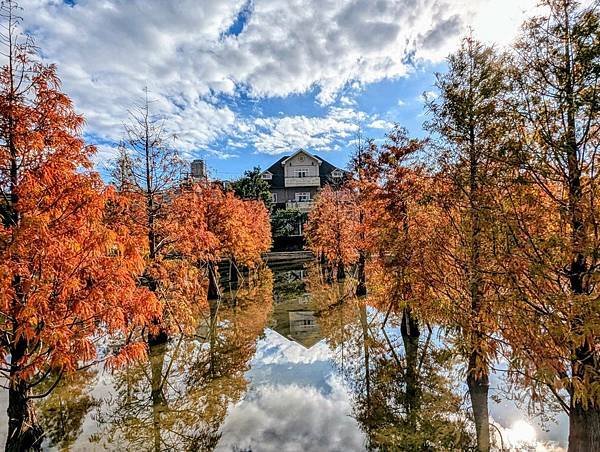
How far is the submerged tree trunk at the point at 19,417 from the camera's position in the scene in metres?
5.54

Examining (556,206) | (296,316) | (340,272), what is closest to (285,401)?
(556,206)

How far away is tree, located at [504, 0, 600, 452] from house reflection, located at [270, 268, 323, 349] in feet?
27.9

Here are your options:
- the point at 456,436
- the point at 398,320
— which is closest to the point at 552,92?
the point at 456,436

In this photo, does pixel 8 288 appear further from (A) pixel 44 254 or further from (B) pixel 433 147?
(B) pixel 433 147

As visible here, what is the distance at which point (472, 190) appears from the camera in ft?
17.8

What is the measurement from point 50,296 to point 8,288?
20.6 inches

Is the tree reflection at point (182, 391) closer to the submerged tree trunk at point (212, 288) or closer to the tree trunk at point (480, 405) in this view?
the tree trunk at point (480, 405)

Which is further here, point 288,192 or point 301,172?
point 288,192

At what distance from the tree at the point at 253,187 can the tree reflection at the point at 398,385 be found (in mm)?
26105

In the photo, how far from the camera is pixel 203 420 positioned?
731cm

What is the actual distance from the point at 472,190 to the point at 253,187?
35354mm

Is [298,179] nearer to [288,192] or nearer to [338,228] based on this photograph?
[288,192]

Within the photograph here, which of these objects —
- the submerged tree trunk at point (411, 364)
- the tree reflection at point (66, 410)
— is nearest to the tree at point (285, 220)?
the submerged tree trunk at point (411, 364)

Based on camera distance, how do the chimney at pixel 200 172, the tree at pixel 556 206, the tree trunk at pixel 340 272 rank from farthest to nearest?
1. the tree trunk at pixel 340 272
2. the chimney at pixel 200 172
3. the tree at pixel 556 206
